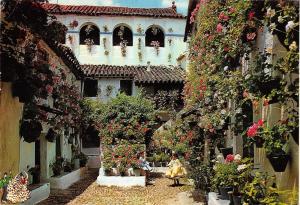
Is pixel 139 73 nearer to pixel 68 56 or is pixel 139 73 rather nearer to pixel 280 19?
pixel 68 56

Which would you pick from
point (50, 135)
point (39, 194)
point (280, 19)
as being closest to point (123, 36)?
point (50, 135)

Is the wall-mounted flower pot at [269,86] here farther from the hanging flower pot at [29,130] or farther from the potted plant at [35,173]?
the potted plant at [35,173]

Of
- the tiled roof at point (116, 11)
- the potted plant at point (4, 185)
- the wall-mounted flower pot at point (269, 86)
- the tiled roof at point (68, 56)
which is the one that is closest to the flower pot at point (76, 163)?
the tiled roof at point (68, 56)

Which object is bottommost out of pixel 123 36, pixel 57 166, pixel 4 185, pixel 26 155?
pixel 57 166

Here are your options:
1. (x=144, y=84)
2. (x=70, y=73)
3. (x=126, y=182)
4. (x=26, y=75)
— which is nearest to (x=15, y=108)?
(x=26, y=75)

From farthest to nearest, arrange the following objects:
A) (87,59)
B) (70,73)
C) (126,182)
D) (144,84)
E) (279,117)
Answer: (87,59), (144,84), (70,73), (126,182), (279,117)

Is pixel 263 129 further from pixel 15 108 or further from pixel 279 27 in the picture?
pixel 15 108

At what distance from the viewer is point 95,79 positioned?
90.4 ft

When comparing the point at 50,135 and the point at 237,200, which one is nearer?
the point at 237,200

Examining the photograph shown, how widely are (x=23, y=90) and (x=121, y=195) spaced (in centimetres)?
897

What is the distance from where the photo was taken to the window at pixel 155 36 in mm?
30312

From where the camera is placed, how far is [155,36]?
101 feet

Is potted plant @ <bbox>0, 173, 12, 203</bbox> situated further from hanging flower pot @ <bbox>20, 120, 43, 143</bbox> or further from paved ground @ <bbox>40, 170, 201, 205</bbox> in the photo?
paved ground @ <bbox>40, 170, 201, 205</bbox>

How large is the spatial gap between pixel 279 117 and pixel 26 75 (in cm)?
449
